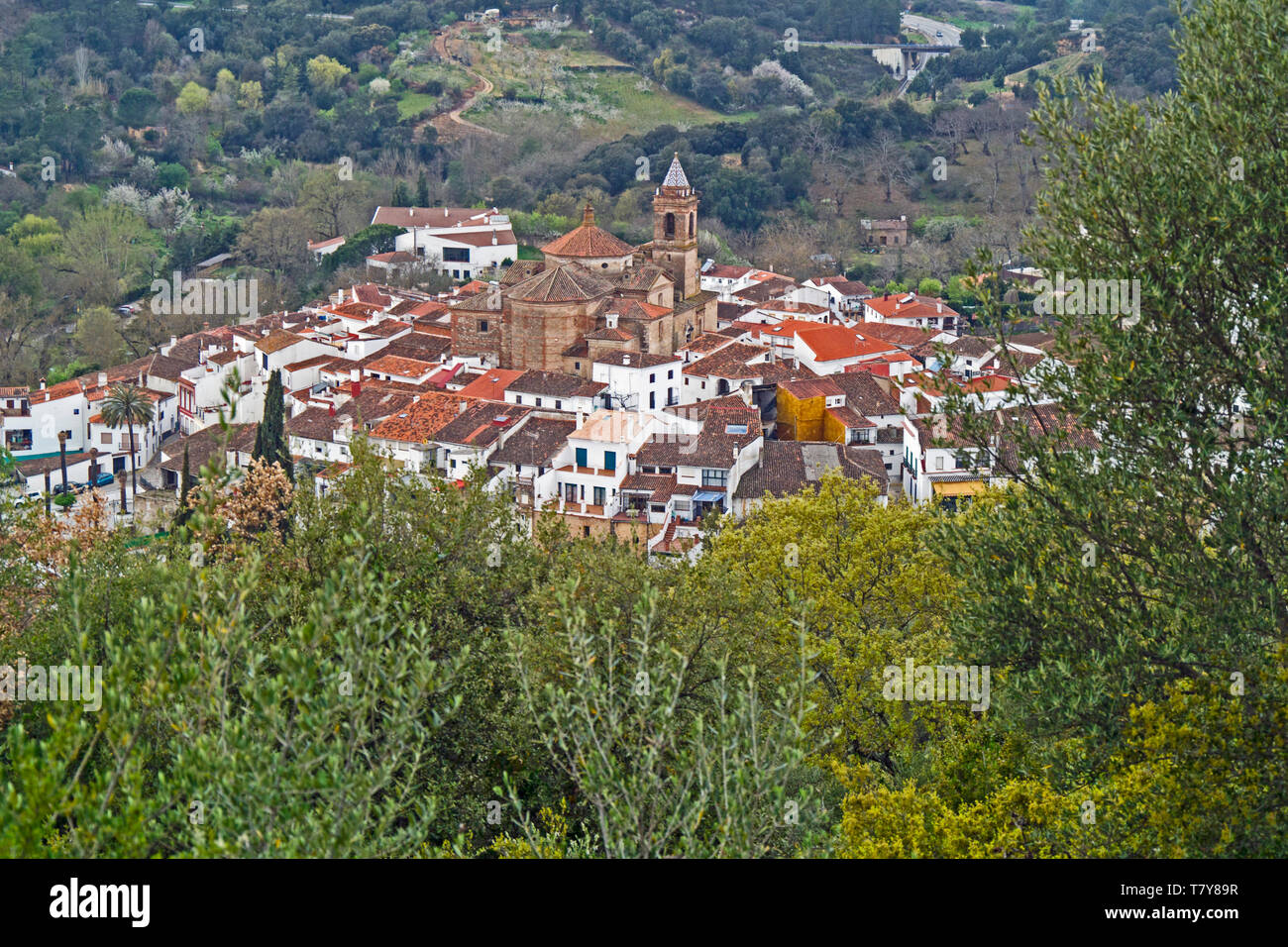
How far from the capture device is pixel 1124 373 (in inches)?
416

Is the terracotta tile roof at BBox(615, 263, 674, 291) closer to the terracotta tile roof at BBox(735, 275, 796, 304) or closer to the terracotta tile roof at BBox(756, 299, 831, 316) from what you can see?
the terracotta tile roof at BBox(756, 299, 831, 316)

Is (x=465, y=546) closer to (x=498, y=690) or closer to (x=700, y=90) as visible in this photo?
(x=498, y=690)

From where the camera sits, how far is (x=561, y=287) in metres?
48.7

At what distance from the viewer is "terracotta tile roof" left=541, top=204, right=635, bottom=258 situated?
54000 millimetres

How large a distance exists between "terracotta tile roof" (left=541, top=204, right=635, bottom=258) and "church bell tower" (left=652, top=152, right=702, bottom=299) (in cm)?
142

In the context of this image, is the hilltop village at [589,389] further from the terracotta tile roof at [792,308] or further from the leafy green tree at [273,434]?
the leafy green tree at [273,434]

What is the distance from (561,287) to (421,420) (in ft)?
29.0

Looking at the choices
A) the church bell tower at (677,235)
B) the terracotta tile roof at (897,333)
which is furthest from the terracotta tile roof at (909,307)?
the church bell tower at (677,235)

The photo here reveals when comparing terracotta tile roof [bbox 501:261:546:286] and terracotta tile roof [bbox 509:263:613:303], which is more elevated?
terracotta tile roof [bbox 509:263:613:303]

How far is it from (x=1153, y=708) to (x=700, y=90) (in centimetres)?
9350

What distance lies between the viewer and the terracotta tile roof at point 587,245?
54.0m

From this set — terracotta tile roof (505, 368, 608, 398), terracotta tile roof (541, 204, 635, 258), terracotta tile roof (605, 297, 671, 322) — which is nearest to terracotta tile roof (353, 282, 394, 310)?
terracotta tile roof (541, 204, 635, 258)

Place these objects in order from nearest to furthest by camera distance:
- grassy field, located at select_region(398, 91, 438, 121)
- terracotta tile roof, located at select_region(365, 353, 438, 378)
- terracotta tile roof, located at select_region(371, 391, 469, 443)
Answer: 1. terracotta tile roof, located at select_region(371, 391, 469, 443)
2. terracotta tile roof, located at select_region(365, 353, 438, 378)
3. grassy field, located at select_region(398, 91, 438, 121)
